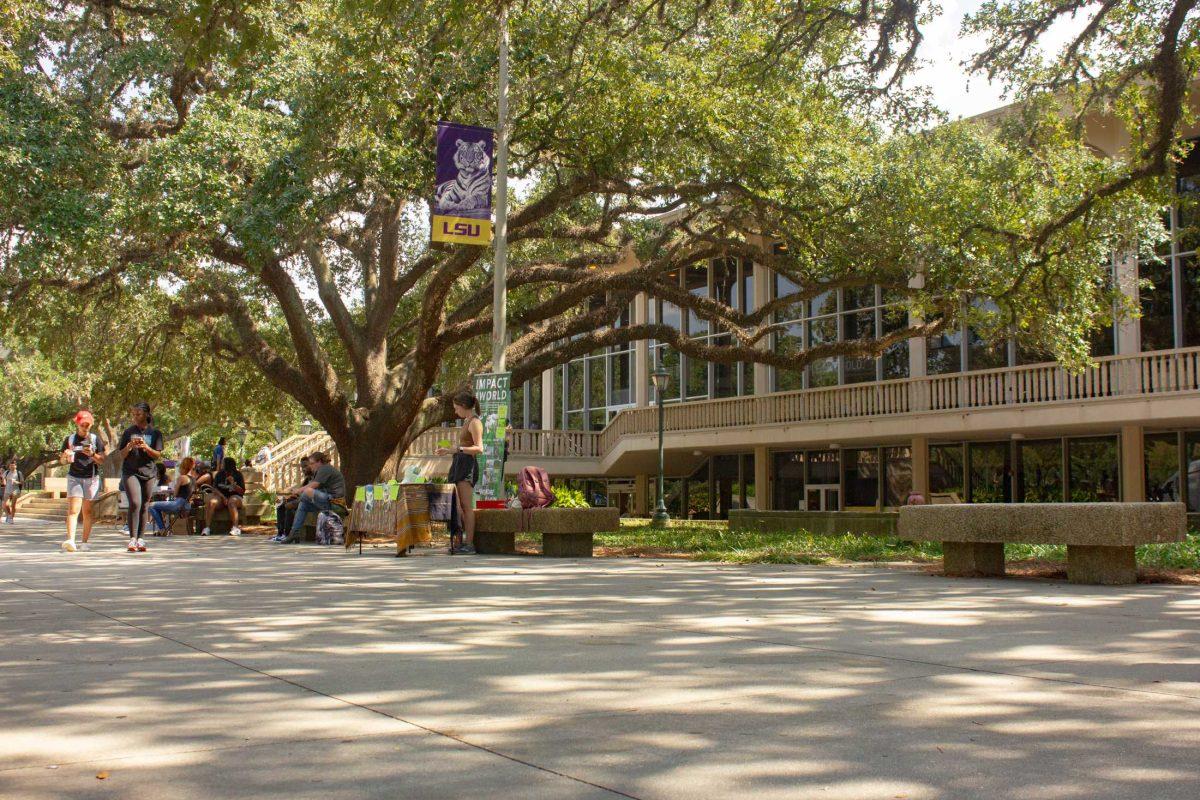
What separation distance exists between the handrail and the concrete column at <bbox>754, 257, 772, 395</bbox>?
0.81 m

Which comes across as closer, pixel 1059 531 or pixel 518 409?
pixel 1059 531

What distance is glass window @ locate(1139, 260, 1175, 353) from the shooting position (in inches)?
979

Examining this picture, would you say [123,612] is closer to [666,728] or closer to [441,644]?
[441,644]

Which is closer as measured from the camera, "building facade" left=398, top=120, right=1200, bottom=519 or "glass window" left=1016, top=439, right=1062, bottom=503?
"building facade" left=398, top=120, right=1200, bottom=519

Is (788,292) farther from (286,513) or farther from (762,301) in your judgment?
(286,513)

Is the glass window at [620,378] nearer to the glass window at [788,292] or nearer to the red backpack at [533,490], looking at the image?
the glass window at [788,292]

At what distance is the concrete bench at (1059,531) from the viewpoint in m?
8.83

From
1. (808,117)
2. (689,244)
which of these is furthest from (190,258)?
(808,117)

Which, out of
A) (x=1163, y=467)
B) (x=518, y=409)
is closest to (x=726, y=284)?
(x=518, y=409)

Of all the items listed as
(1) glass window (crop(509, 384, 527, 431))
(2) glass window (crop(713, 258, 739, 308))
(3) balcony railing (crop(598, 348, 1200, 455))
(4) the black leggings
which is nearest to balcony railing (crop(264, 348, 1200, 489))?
(3) balcony railing (crop(598, 348, 1200, 455))

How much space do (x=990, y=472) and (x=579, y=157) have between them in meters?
16.2

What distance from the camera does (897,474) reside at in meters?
31.0

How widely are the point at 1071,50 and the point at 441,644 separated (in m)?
12.7

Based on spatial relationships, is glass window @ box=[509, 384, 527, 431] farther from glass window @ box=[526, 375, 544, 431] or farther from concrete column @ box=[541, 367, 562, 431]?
concrete column @ box=[541, 367, 562, 431]
